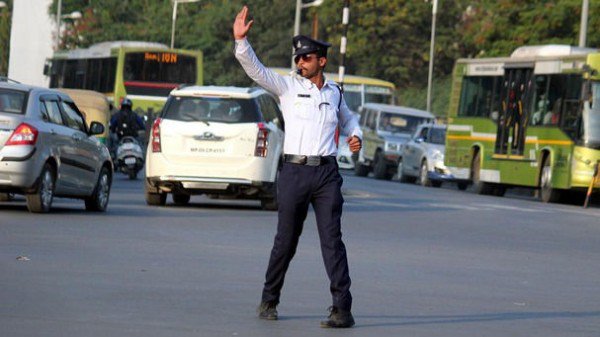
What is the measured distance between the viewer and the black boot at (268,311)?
1090 cm

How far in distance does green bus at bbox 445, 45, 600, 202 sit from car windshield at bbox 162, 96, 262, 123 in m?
12.6

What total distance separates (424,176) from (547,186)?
10203mm

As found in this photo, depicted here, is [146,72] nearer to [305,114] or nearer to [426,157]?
[426,157]

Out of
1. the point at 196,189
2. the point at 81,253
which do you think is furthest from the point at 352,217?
the point at 81,253

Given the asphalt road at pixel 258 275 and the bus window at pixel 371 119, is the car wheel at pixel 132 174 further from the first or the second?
the bus window at pixel 371 119

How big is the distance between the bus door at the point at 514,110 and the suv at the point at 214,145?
15319 millimetres

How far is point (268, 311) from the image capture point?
10906mm

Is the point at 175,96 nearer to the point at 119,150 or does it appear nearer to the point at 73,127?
the point at 73,127

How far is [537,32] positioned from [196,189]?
38.0 meters

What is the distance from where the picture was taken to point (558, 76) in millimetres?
37625

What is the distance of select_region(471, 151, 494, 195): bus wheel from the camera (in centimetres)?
4191

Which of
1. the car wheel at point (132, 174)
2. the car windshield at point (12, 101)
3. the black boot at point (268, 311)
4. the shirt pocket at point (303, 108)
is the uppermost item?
the shirt pocket at point (303, 108)

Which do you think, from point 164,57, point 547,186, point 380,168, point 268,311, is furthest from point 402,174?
Result: point 268,311

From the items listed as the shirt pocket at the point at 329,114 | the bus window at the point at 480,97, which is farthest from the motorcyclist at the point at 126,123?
the shirt pocket at the point at 329,114
